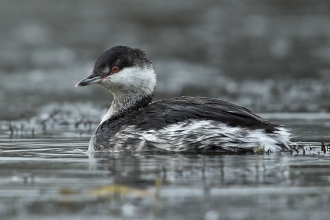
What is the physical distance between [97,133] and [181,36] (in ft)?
70.9

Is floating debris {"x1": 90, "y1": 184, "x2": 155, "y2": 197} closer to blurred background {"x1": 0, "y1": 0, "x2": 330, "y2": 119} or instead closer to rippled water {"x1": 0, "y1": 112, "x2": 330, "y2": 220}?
rippled water {"x1": 0, "y1": 112, "x2": 330, "y2": 220}

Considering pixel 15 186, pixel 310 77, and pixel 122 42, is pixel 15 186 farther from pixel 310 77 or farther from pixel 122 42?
pixel 122 42

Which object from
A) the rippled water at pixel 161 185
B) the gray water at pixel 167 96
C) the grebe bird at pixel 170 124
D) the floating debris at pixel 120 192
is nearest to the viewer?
the rippled water at pixel 161 185

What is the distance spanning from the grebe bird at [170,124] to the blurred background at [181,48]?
5279 millimetres

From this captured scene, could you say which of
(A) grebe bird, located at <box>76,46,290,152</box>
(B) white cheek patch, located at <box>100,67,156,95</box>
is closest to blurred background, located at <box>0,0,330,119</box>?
(B) white cheek patch, located at <box>100,67,156,95</box>

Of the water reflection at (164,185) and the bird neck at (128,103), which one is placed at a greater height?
the bird neck at (128,103)

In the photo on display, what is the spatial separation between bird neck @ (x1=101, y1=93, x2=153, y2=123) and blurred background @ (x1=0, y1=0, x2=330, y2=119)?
5036 mm

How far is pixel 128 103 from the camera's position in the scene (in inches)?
407

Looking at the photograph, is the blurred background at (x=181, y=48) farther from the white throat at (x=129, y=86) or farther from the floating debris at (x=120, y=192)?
the floating debris at (x=120, y=192)

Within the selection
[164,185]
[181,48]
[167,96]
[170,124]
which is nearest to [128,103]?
[170,124]

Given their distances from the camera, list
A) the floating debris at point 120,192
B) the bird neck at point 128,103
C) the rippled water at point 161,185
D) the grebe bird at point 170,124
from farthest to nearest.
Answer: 1. the bird neck at point 128,103
2. the grebe bird at point 170,124
3. the floating debris at point 120,192
4. the rippled water at point 161,185

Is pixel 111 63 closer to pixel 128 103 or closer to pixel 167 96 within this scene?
pixel 128 103

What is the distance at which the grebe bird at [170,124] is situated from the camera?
29.2 ft

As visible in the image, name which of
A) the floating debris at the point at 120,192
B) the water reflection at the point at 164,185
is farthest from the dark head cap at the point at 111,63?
the floating debris at the point at 120,192
